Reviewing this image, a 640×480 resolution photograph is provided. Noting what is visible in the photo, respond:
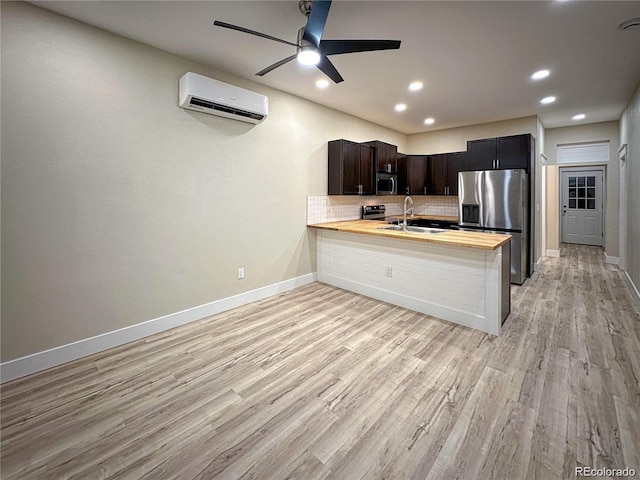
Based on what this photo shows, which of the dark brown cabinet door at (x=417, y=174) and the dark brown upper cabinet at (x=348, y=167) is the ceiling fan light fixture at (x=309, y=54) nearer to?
the dark brown upper cabinet at (x=348, y=167)

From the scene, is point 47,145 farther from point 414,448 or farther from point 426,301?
point 426,301

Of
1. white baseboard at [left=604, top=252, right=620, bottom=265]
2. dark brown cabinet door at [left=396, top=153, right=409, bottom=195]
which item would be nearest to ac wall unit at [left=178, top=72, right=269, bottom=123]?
dark brown cabinet door at [left=396, top=153, right=409, bottom=195]

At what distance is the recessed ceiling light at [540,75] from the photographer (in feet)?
11.1

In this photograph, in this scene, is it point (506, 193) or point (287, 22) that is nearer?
point (287, 22)

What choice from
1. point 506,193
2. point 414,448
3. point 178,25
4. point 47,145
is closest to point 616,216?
point 506,193

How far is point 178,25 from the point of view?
98.3 inches

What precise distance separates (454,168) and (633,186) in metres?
2.52

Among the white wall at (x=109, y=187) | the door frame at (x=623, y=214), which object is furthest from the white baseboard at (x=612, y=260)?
the white wall at (x=109, y=187)

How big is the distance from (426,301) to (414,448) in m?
1.95

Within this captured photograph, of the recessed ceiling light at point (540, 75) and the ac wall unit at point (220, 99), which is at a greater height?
the recessed ceiling light at point (540, 75)

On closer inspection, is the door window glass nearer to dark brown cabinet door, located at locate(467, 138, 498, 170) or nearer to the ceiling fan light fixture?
dark brown cabinet door, located at locate(467, 138, 498, 170)

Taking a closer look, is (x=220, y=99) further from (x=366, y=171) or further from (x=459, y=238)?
(x=459, y=238)

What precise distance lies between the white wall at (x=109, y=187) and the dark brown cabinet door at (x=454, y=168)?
3751 mm

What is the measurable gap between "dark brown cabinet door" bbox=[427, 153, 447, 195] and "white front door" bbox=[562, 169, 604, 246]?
4467mm
